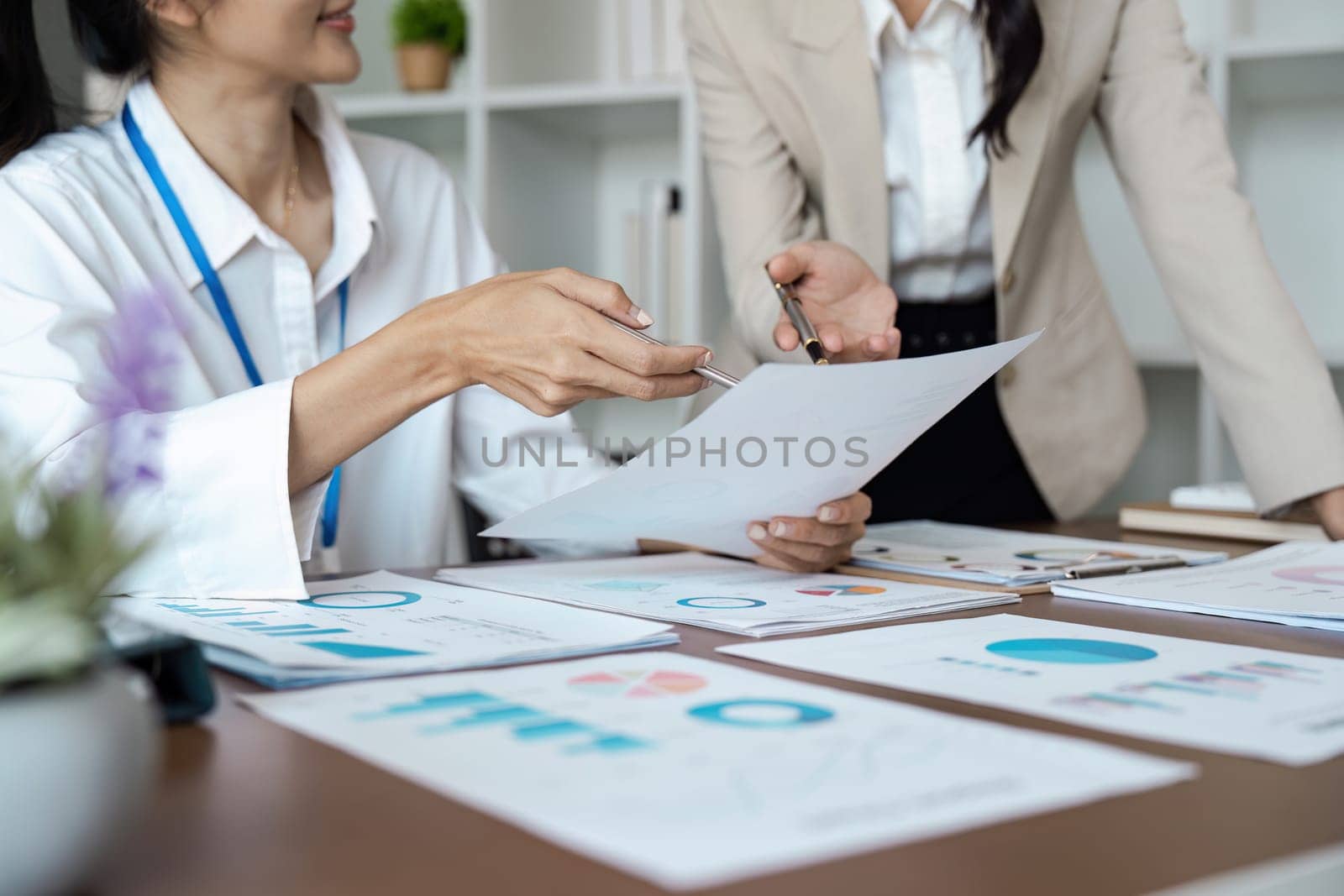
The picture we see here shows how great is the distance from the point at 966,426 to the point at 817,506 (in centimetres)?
63

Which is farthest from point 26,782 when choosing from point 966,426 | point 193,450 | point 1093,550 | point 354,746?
point 966,426

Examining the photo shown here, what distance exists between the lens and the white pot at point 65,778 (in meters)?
0.35

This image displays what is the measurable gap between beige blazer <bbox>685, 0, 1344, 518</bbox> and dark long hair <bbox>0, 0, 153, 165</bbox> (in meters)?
0.70

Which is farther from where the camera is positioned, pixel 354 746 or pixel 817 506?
pixel 817 506

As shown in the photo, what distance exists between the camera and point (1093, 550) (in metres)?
1.22

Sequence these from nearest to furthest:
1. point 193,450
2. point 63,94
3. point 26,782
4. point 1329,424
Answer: point 26,782 → point 193,450 → point 1329,424 → point 63,94

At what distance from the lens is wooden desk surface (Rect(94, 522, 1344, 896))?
0.41m

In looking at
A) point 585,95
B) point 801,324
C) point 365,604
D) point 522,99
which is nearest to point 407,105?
point 522,99

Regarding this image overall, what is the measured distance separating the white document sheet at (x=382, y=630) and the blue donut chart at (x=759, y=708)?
0.14 m

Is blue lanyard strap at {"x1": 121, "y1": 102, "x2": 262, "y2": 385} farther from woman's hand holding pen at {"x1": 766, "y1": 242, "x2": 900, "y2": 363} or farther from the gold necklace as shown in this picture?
woman's hand holding pen at {"x1": 766, "y1": 242, "x2": 900, "y2": 363}

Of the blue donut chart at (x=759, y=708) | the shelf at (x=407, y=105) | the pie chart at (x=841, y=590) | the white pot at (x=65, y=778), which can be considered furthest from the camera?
the shelf at (x=407, y=105)

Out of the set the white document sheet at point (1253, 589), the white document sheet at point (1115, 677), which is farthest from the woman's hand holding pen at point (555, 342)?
the white document sheet at point (1253, 589)

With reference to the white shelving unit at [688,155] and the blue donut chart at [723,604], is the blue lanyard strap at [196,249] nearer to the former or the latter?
the blue donut chart at [723,604]

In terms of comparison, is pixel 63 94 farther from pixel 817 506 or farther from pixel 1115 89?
pixel 1115 89
